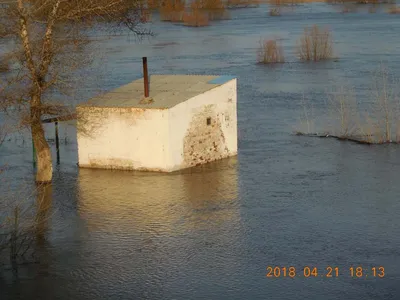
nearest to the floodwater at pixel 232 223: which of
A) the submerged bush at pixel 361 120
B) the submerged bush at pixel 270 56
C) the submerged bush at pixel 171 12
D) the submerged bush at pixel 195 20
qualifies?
the submerged bush at pixel 361 120

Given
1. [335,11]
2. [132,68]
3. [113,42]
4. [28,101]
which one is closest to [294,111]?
[28,101]

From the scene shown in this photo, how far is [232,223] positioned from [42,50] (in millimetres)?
4840

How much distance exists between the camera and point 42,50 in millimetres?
15742

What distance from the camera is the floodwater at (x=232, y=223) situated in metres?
11.4

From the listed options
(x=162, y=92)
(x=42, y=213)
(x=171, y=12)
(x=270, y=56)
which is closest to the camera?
(x=42, y=213)

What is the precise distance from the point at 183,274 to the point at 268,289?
127cm

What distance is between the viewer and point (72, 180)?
56.7 feet

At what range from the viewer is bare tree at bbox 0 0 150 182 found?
1584cm

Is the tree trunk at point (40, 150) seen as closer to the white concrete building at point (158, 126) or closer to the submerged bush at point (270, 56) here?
the white concrete building at point (158, 126)

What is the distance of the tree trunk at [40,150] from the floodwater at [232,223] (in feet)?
0.92

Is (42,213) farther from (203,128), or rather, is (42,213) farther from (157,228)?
(203,128)

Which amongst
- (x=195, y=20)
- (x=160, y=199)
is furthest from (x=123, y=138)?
(x=195, y=20)
